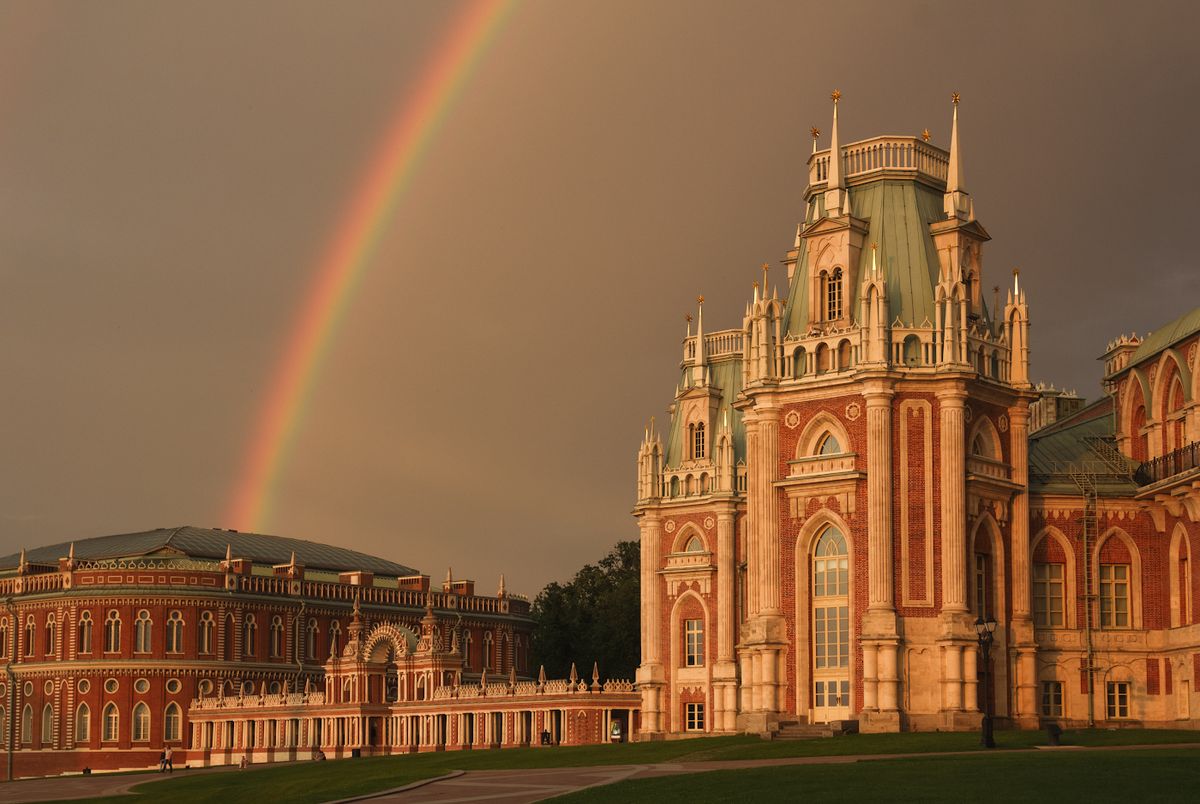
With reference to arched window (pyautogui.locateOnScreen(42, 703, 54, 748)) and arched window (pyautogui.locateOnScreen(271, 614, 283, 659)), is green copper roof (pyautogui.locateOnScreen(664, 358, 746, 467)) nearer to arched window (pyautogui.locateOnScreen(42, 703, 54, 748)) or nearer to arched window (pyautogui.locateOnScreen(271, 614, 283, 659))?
arched window (pyautogui.locateOnScreen(271, 614, 283, 659))

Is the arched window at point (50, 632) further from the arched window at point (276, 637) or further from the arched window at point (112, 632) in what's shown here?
the arched window at point (276, 637)

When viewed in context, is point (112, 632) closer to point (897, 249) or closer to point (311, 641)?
point (311, 641)

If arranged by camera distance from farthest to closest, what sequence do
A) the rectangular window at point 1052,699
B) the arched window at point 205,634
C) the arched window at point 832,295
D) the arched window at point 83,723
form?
the arched window at point 205,634 < the arched window at point 83,723 < the rectangular window at point 1052,699 < the arched window at point 832,295

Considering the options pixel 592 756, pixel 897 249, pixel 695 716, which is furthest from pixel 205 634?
pixel 897 249

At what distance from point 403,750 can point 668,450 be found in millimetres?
20843

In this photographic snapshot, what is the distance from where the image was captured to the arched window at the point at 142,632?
104 metres

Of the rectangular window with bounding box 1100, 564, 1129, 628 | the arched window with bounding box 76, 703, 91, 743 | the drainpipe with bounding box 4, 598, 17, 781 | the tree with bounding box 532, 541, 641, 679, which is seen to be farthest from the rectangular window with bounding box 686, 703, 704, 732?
the drainpipe with bounding box 4, 598, 17, 781

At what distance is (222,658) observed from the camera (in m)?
106

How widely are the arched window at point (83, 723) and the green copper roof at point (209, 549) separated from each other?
11824 millimetres

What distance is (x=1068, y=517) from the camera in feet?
212

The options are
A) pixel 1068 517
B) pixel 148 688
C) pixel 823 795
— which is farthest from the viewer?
pixel 148 688

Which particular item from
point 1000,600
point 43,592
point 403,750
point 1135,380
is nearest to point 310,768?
point 403,750

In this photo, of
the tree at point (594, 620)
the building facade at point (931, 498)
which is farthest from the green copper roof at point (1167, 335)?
the tree at point (594, 620)

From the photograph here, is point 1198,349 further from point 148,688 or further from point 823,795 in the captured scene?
point 148,688
